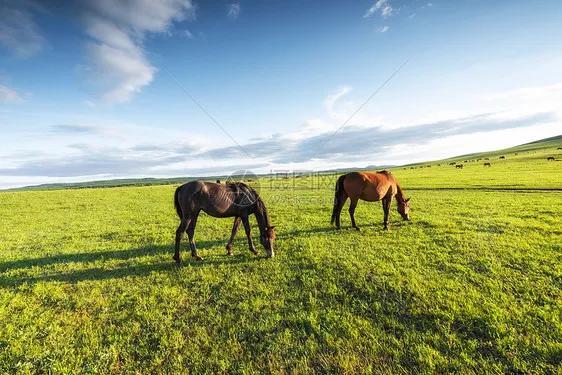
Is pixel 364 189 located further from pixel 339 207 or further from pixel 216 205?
pixel 216 205

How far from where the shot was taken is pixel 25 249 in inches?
447

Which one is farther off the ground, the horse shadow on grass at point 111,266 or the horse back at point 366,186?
the horse back at point 366,186

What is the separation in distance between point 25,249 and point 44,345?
9064mm

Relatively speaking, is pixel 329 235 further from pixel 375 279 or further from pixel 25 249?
pixel 25 249

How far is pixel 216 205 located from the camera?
9414 millimetres

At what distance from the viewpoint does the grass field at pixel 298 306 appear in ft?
14.5

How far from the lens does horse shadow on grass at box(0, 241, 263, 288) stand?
8047mm

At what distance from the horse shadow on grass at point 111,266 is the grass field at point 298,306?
70 mm

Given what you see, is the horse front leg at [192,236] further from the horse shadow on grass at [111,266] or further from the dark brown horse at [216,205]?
the horse shadow on grass at [111,266]

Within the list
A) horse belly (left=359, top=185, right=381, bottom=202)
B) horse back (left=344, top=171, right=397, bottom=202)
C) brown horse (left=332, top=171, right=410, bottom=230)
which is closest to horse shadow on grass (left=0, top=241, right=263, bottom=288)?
brown horse (left=332, top=171, right=410, bottom=230)

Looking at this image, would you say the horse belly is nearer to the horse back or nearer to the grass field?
the horse back

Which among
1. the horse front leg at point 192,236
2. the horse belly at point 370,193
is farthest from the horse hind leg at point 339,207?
the horse front leg at point 192,236

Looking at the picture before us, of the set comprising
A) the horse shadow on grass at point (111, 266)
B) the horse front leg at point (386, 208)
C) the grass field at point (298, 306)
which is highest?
the horse front leg at point (386, 208)

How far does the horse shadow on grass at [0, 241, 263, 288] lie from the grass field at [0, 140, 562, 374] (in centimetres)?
7
